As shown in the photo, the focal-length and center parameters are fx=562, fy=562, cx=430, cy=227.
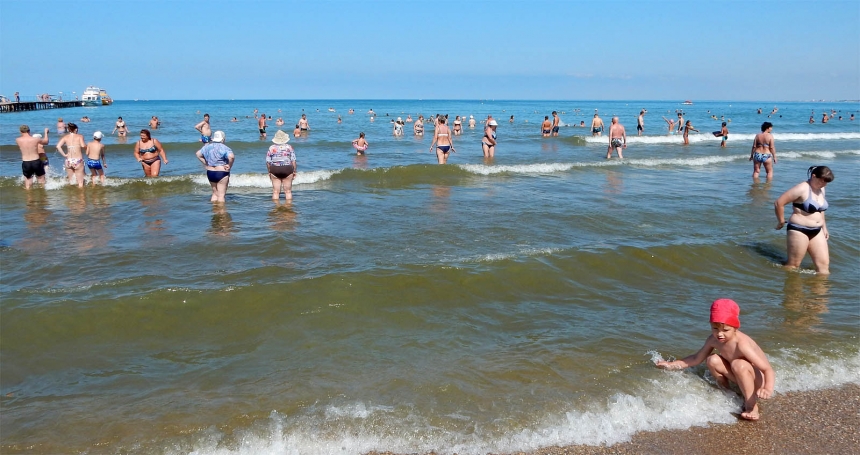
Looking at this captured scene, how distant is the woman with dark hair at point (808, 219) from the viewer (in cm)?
672

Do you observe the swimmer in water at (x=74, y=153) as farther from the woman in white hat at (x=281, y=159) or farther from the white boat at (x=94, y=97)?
the white boat at (x=94, y=97)

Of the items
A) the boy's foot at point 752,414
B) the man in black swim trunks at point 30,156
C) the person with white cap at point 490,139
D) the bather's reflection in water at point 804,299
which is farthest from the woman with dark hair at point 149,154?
the boy's foot at point 752,414

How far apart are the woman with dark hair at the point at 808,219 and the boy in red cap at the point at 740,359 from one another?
3.34 meters

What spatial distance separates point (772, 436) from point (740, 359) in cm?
55

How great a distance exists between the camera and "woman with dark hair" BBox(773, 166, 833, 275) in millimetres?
6724

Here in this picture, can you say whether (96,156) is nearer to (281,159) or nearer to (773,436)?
(281,159)

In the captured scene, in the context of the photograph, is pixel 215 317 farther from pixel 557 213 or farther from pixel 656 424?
pixel 557 213

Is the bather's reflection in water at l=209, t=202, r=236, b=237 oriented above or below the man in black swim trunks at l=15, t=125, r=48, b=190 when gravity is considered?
below

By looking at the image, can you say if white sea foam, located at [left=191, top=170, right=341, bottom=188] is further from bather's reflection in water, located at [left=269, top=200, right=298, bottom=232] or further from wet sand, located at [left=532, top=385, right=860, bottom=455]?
wet sand, located at [left=532, top=385, right=860, bottom=455]

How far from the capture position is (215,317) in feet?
18.7

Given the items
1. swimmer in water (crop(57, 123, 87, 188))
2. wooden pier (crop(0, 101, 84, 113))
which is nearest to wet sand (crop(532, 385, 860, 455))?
swimmer in water (crop(57, 123, 87, 188))

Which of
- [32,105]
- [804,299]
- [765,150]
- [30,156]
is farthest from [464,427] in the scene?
[32,105]

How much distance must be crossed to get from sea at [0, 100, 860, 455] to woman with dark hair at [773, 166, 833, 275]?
0.23m

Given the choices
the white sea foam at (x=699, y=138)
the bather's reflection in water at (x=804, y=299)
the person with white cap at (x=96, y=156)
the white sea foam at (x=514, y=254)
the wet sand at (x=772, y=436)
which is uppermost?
the white sea foam at (x=699, y=138)
